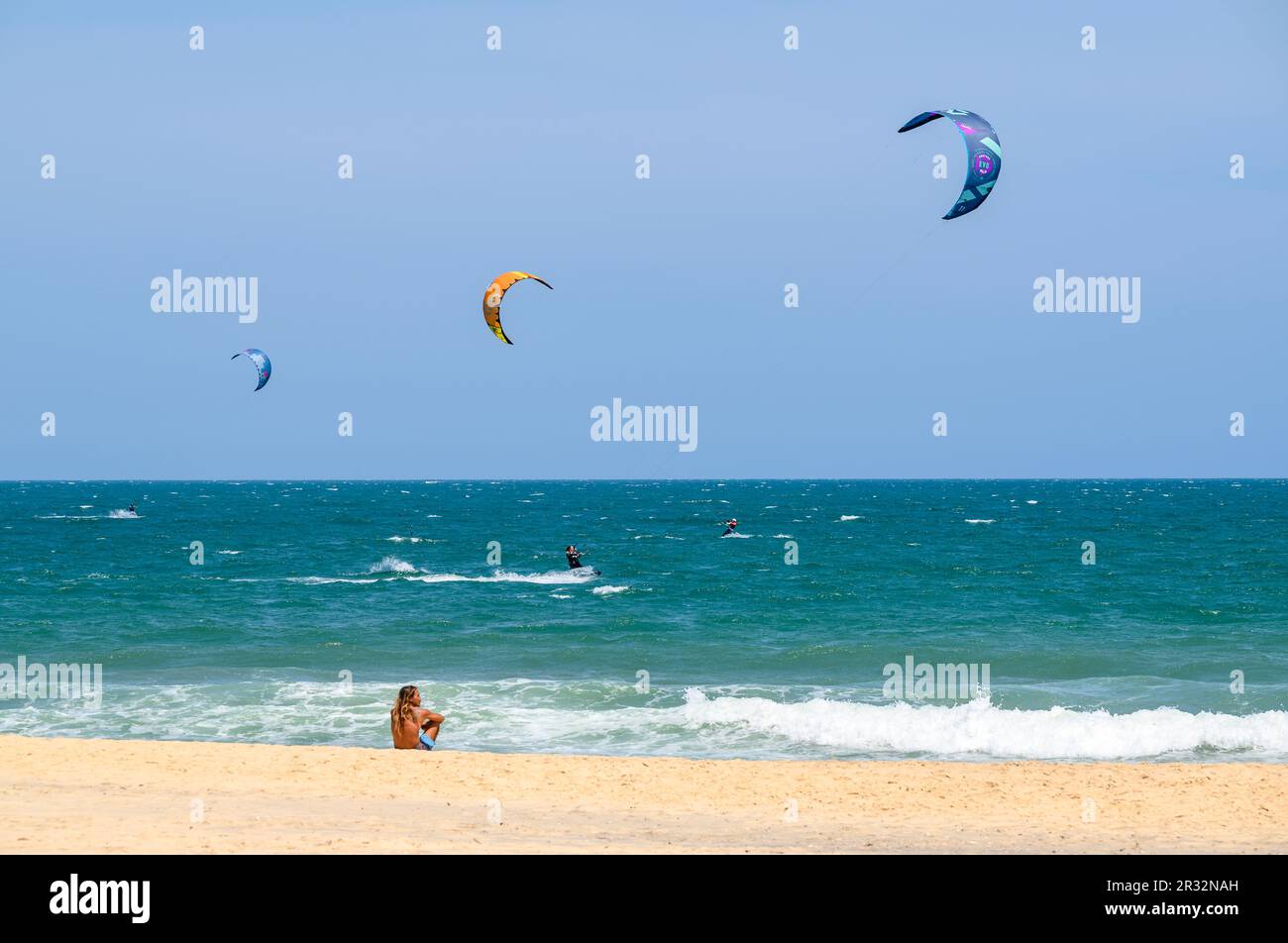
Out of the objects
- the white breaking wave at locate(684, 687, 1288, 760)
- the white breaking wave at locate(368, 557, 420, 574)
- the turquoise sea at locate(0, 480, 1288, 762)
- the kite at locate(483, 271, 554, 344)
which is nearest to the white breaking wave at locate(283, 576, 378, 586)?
the turquoise sea at locate(0, 480, 1288, 762)

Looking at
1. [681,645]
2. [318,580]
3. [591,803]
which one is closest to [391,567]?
[318,580]

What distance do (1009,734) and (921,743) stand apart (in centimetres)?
141

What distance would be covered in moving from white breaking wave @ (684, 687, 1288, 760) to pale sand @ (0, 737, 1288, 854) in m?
2.37

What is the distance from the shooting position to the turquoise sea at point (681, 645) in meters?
18.5

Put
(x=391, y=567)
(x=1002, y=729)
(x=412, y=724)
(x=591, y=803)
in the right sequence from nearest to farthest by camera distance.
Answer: (x=591, y=803) → (x=412, y=724) → (x=1002, y=729) → (x=391, y=567)

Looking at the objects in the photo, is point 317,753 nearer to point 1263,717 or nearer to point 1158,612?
point 1263,717

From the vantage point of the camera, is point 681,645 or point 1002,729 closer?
point 1002,729

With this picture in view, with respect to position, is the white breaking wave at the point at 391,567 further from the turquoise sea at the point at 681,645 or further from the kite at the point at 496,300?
the kite at the point at 496,300

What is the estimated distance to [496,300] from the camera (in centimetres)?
2761

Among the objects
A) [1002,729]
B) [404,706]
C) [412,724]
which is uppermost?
[404,706]

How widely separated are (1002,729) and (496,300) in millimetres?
14741

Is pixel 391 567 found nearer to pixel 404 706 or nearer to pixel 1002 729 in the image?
pixel 404 706

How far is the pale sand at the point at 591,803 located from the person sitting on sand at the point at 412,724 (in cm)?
66

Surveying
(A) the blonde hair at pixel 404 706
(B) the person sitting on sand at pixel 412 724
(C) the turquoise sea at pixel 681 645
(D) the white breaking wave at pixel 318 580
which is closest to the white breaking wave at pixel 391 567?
(C) the turquoise sea at pixel 681 645
